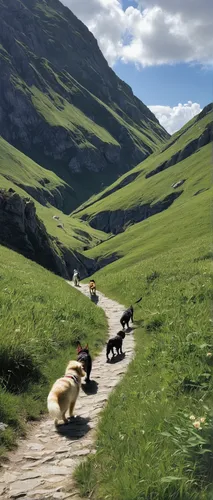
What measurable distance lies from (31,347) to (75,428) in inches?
128

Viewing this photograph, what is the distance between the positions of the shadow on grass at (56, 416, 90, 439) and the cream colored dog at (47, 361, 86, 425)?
149 mm

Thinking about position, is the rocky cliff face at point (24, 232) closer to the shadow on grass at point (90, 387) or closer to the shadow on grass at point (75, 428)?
the shadow on grass at point (90, 387)

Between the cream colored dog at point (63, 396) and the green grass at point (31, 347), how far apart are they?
88 centimetres

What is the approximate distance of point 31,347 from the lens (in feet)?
40.3

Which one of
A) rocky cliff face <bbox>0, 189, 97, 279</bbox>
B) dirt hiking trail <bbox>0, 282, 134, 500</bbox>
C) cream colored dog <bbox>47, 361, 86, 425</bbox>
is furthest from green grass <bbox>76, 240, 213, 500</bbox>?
rocky cliff face <bbox>0, 189, 97, 279</bbox>

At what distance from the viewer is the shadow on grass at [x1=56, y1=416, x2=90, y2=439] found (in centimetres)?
943

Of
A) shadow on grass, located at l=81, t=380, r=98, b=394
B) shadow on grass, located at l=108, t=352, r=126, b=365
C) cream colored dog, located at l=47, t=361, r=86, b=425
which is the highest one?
cream colored dog, located at l=47, t=361, r=86, b=425

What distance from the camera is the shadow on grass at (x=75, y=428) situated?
30.9ft

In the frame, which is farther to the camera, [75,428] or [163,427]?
[75,428]

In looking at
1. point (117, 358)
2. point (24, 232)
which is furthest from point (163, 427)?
point (24, 232)

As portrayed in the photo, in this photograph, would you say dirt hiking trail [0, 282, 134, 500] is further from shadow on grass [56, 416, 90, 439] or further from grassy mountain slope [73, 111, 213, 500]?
grassy mountain slope [73, 111, 213, 500]

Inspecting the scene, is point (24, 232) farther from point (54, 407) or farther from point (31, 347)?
point (54, 407)

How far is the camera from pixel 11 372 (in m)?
11.0

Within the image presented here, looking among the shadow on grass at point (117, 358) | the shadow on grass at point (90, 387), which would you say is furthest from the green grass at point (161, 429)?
the shadow on grass at point (117, 358)
